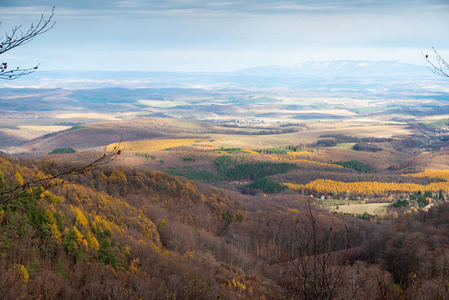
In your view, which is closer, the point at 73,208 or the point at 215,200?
the point at 73,208

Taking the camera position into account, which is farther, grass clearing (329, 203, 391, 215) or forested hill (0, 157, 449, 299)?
grass clearing (329, 203, 391, 215)

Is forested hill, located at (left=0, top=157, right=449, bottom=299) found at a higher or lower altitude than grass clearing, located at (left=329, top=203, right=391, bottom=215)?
higher

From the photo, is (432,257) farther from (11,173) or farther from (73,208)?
(11,173)

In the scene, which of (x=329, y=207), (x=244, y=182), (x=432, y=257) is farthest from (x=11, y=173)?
(x=244, y=182)

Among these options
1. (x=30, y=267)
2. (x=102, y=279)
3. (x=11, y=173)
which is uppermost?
(x=11, y=173)

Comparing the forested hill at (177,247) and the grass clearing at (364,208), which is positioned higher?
the forested hill at (177,247)

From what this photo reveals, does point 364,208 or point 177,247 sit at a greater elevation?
point 177,247

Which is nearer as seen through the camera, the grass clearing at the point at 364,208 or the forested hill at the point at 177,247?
the forested hill at the point at 177,247

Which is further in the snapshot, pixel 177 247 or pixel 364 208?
pixel 364 208
